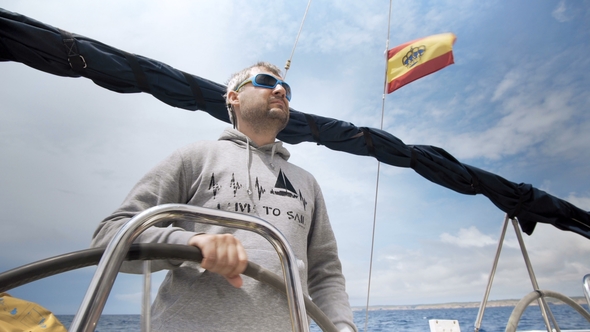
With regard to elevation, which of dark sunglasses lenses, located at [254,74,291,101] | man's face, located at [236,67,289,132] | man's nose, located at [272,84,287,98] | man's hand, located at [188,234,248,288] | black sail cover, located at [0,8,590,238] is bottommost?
man's hand, located at [188,234,248,288]

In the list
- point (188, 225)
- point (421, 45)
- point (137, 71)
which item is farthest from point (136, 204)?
point (421, 45)

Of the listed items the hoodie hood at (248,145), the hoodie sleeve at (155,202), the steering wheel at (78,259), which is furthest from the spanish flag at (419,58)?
the steering wheel at (78,259)

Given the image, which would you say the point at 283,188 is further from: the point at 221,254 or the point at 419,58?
the point at 419,58

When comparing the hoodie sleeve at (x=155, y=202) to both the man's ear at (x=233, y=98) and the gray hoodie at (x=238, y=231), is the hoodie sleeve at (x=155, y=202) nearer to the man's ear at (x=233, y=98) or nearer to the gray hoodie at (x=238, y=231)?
the gray hoodie at (x=238, y=231)

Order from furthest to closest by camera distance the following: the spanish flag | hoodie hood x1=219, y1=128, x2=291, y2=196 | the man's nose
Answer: the spanish flag → the man's nose → hoodie hood x1=219, y1=128, x2=291, y2=196

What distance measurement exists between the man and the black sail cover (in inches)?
26.4

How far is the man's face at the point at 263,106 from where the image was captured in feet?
4.41

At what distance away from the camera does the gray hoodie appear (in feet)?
2.81

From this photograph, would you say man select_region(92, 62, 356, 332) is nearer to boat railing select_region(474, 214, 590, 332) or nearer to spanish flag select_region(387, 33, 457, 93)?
boat railing select_region(474, 214, 590, 332)

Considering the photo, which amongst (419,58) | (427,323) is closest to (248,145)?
(419,58)

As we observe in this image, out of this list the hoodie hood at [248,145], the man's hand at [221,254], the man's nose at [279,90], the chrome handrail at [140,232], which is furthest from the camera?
the man's nose at [279,90]

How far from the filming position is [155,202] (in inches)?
38.4

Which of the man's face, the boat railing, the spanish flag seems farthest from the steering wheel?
the spanish flag

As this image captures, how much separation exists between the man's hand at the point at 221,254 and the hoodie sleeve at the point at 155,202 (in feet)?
0.17
